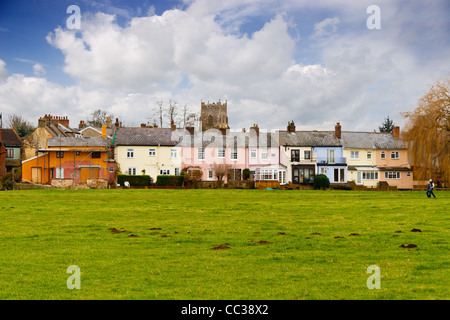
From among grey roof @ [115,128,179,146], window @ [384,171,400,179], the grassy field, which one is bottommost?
the grassy field

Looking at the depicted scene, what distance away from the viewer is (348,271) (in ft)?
41.4

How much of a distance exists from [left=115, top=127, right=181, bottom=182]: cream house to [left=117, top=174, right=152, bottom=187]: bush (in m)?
4.96

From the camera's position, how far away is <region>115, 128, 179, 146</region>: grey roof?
70.4 metres

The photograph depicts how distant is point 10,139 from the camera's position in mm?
79875

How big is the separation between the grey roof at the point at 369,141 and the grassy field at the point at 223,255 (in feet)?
169

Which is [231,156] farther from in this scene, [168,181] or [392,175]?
[392,175]

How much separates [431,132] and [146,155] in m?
40.5

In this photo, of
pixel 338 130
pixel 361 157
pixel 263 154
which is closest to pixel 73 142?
pixel 263 154

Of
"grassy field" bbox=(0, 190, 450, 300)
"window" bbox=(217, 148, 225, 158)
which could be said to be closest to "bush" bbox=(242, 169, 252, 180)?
"window" bbox=(217, 148, 225, 158)

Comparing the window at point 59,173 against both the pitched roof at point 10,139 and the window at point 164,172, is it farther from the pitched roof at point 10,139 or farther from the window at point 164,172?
the pitched roof at point 10,139

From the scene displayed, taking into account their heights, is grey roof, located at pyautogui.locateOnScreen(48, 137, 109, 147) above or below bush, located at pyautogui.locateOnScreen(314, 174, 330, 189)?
above

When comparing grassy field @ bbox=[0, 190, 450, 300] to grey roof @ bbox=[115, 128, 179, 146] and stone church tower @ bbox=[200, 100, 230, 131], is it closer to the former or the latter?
grey roof @ bbox=[115, 128, 179, 146]

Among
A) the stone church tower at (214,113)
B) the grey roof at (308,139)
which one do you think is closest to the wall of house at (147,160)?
the grey roof at (308,139)
